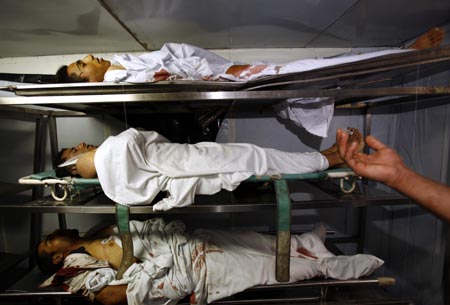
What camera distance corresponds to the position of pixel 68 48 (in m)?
1.32

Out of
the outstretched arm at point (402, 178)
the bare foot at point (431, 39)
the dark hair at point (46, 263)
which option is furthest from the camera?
the dark hair at point (46, 263)

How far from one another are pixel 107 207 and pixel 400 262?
147 cm

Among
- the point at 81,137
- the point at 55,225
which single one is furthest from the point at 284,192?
the point at 55,225

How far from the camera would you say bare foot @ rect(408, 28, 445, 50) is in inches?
32.8

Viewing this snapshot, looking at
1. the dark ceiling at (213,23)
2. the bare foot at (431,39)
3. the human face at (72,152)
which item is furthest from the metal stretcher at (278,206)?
the dark ceiling at (213,23)

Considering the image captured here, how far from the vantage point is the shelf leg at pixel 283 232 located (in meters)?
0.88

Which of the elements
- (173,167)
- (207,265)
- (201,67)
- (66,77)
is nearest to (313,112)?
(201,67)

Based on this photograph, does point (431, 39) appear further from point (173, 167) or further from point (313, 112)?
point (173, 167)

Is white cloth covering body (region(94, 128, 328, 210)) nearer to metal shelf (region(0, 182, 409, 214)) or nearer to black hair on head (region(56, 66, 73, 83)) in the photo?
metal shelf (region(0, 182, 409, 214))

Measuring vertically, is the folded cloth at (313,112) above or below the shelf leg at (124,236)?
above

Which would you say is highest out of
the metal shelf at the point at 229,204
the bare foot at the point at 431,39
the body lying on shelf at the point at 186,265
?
the bare foot at the point at 431,39

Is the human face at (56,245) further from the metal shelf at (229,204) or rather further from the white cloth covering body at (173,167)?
Result: the white cloth covering body at (173,167)

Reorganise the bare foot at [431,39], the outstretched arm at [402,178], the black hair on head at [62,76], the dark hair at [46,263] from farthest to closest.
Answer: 1. the dark hair at [46,263]
2. the black hair on head at [62,76]
3. the bare foot at [431,39]
4. the outstretched arm at [402,178]

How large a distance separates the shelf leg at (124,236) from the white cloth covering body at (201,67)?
0.52m
